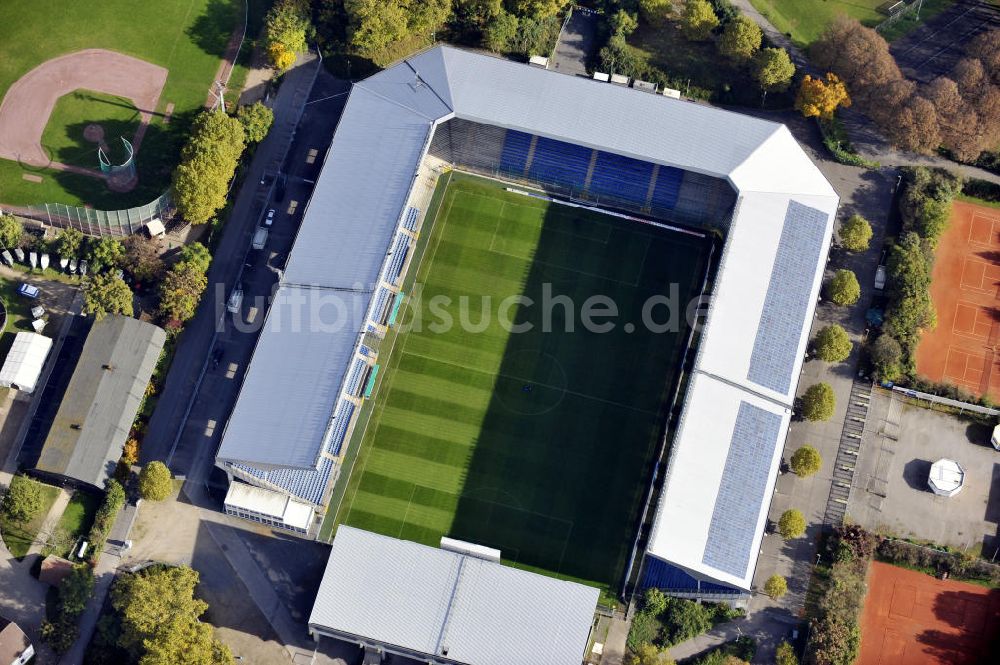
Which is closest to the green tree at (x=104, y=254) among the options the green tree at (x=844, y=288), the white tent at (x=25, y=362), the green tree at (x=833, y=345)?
the white tent at (x=25, y=362)

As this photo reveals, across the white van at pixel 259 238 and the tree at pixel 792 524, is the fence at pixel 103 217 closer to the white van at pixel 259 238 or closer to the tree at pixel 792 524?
the white van at pixel 259 238

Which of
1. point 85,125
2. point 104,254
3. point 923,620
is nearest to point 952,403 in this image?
point 923,620

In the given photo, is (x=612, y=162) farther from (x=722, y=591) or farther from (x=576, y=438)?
(x=722, y=591)

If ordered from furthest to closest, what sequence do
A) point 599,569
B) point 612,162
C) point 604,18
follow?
point 604,18, point 612,162, point 599,569

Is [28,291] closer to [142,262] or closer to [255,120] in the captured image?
[142,262]

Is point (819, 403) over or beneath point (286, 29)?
beneath

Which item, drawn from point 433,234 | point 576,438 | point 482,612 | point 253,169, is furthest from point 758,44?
point 482,612
